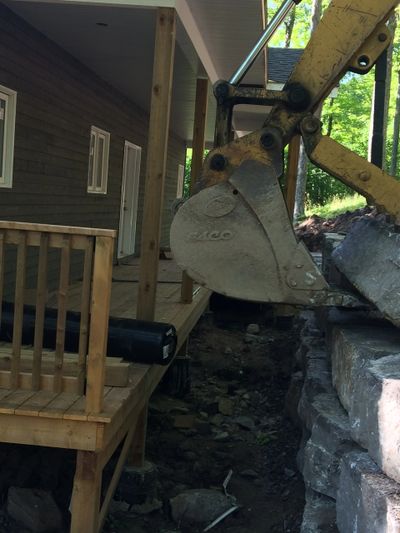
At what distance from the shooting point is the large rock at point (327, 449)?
3.87 meters

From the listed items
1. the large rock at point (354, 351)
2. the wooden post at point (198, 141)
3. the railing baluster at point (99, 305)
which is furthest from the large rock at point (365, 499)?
the wooden post at point (198, 141)

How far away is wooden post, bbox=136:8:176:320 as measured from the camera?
5.11 m

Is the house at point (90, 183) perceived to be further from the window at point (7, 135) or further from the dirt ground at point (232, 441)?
the dirt ground at point (232, 441)

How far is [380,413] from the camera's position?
3.13m

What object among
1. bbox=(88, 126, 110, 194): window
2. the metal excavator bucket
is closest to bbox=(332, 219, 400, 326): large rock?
the metal excavator bucket

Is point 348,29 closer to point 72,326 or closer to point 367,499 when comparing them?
point 72,326

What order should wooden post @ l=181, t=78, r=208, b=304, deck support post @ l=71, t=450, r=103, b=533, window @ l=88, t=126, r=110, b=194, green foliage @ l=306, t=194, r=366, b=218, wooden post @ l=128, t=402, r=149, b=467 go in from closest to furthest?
deck support post @ l=71, t=450, r=103, b=533 → wooden post @ l=128, t=402, r=149, b=467 → wooden post @ l=181, t=78, r=208, b=304 → window @ l=88, t=126, r=110, b=194 → green foliage @ l=306, t=194, r=366, b=218

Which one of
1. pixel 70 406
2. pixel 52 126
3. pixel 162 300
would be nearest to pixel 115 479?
pixel 70 406

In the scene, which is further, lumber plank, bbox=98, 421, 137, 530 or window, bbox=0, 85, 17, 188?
window, bbox=0, 85, 17, 188

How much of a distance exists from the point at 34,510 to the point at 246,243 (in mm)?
2322

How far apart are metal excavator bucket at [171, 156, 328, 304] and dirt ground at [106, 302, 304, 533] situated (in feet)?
5.50

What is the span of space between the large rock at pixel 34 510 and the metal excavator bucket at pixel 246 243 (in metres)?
1.90

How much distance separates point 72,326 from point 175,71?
15.1 feet

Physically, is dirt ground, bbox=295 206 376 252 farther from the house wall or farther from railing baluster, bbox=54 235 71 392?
railing baluster, bbox=54 235 71 392
